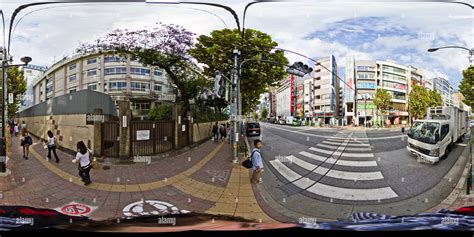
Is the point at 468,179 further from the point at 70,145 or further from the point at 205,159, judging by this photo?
Result: the point at 70,145

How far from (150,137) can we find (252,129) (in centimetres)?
50

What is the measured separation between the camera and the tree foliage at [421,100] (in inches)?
46.8

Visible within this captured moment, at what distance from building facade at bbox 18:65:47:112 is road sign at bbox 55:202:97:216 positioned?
2.08 feet

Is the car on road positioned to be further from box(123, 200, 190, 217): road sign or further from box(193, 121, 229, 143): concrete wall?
box(123, 200, 190, 217): road sign

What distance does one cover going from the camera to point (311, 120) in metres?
1.27

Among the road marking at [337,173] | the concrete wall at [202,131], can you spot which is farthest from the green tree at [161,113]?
the road marking at [337,173]

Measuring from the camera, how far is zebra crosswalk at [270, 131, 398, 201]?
3.74 ft

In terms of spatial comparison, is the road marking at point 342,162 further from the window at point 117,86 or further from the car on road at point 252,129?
the window at point 117,86

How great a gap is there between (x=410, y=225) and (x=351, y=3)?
4.11ft

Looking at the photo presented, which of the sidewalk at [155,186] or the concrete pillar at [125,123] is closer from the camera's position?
the concrete pillar at [125,123]

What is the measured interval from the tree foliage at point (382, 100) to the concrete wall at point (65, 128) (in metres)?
1.46

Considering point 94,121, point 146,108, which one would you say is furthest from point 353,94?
point 94,121

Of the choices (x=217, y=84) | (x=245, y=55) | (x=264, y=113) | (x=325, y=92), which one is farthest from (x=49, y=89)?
(x=325, y=92)

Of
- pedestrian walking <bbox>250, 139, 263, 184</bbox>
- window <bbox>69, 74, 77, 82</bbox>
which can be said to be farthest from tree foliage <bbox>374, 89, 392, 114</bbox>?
window <bbox>69, 74, 77, 82</bbox>
